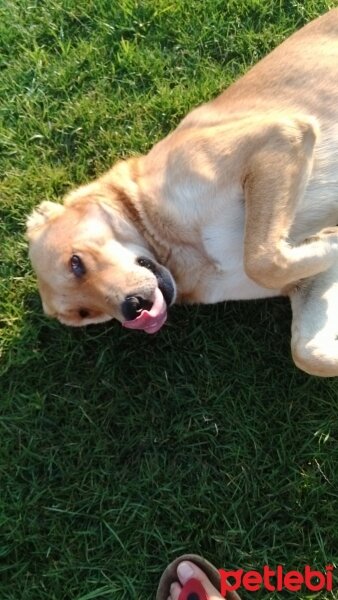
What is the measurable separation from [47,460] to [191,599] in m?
1.14

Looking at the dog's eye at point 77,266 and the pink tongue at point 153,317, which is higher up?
the dog's eye at point 77,266

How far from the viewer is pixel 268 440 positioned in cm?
380

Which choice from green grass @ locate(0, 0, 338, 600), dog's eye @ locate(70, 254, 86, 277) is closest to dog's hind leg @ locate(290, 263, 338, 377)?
green grass @ locate(0, 0, 338, 600)

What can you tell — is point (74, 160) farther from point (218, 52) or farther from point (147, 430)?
point (147, 430)

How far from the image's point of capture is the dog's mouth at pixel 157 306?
10.8ft

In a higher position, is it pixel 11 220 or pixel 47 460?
pixel 11 220

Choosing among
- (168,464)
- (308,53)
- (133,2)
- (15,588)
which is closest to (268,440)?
(168,464)

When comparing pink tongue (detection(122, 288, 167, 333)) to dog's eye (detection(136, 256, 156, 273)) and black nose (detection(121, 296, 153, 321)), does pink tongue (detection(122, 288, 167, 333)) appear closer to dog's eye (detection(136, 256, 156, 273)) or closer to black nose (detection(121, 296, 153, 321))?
black nose (detection(121, 296, 153, 321))

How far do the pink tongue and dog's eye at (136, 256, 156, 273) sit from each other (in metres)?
0.14

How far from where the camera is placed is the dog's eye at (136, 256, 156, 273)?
342 centimetres

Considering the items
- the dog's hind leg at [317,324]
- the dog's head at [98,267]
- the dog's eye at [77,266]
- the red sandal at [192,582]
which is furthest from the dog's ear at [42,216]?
the red sandal at [192,582]

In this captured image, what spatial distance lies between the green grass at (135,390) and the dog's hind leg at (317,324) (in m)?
0.45

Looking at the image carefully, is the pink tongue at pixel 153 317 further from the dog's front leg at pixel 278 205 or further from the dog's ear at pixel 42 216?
the dog's ear at pixel 42 216

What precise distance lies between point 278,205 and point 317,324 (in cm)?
67
